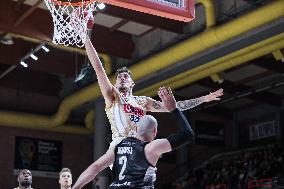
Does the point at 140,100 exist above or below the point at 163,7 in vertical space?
below

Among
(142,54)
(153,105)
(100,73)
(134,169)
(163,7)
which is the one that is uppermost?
(142,54)

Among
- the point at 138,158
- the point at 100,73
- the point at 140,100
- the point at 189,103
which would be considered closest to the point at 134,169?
the point at 138,158

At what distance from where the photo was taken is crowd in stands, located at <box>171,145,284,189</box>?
21703 millimetres

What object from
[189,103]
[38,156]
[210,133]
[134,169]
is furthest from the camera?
[210,133]

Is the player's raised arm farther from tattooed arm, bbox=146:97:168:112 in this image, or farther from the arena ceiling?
the arena ceiling

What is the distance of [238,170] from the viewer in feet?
75.6

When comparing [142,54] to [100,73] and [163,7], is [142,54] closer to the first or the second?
[163,7]

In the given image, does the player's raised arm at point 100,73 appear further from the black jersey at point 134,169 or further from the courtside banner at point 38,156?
the courtside banner at point 38,156

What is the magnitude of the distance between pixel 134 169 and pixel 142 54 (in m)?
14.9

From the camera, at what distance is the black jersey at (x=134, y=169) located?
5.08m

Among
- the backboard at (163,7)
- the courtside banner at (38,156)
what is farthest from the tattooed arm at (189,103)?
the courtside banner at (38,156)

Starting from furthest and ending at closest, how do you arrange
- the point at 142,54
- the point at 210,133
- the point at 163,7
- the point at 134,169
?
the point at 210,133 < the point at 142,54 < the point at 163,7 < the point at 134,169

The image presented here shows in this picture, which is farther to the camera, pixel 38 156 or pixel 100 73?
pixel 38 156

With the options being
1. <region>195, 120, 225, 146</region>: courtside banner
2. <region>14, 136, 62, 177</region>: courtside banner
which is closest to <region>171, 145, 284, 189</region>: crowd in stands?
<region>195, 120, 225, 146</region>: courtside banner
